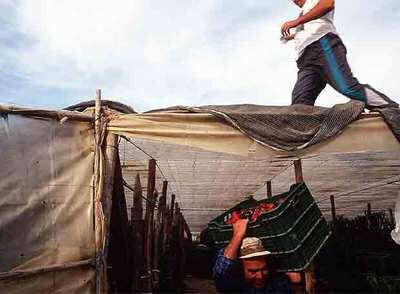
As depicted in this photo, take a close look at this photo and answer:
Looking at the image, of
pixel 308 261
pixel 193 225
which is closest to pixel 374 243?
pixel 308 261

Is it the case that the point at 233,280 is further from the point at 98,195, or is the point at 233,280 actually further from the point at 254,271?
the point at 98,195

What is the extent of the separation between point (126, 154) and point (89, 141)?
5.02 feet

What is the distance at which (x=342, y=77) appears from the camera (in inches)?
146

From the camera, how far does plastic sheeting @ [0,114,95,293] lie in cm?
283

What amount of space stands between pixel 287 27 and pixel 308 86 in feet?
1.76

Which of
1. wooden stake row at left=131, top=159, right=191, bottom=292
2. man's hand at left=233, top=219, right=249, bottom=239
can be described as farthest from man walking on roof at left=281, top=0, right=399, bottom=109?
wooden stake row at left=131, top=159, right=191, bottom=292

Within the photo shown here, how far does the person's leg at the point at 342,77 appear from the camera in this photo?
11.4ft

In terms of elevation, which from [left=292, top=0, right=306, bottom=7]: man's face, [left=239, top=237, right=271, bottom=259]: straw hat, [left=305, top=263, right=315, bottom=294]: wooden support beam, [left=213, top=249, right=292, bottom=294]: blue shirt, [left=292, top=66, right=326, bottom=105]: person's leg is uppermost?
[left=292, top=0, right=306, bottom=7]: man's face

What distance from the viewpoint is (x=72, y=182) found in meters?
3.13

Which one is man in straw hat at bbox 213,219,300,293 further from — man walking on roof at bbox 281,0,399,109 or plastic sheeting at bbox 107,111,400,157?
man walking on roof at bbox 281,0,399,109

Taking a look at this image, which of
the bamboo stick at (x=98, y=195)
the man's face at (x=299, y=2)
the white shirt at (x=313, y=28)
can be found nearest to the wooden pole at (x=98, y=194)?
the bamboo stick at (x=98, y=195)

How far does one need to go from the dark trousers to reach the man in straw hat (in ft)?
4.67

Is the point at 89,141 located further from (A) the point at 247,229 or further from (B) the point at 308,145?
(B) the point at 308,145

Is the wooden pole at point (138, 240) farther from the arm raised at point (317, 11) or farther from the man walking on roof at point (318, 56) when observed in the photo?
the arm raised at point (317, 11)
